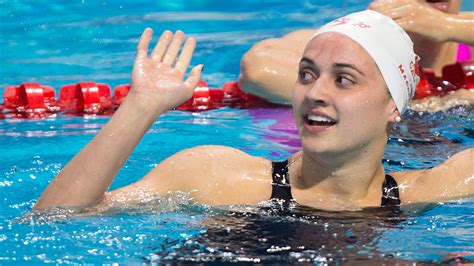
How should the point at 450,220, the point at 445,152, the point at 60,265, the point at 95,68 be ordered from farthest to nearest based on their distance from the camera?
the point at 95,68
the point at 445,152
the point at 450,220
the point at 60,265

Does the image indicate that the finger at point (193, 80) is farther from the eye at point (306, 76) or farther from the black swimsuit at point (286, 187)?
the black swimsuit at point (286, 187)

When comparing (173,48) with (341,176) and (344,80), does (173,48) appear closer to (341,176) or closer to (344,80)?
(344,80)

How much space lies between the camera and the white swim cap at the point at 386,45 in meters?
3.49

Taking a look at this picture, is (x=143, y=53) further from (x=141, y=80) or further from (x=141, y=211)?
(x=141, y=211)

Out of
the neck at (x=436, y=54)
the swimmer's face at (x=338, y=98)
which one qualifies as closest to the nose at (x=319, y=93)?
the swimmer's face at (x=338, y=98)

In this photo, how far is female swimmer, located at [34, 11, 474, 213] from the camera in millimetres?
3184

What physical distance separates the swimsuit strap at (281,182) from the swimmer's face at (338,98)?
10.4 inches

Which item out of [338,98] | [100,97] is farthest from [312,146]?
[100,97]

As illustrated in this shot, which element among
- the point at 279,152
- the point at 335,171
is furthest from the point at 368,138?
the point at 279,152

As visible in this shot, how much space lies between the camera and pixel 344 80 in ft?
11.1

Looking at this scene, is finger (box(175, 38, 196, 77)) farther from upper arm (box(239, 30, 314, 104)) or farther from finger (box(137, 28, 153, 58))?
upper arm (box(239, 30, 314, 104))

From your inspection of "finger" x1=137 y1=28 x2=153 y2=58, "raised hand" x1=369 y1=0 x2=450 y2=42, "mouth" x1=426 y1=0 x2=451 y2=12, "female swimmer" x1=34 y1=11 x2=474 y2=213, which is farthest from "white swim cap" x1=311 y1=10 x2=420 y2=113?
"mouth" x1=426 y1=0 x2=451 y2=12

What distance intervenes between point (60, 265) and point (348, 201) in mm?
1121

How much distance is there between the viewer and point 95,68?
22.8 feet
